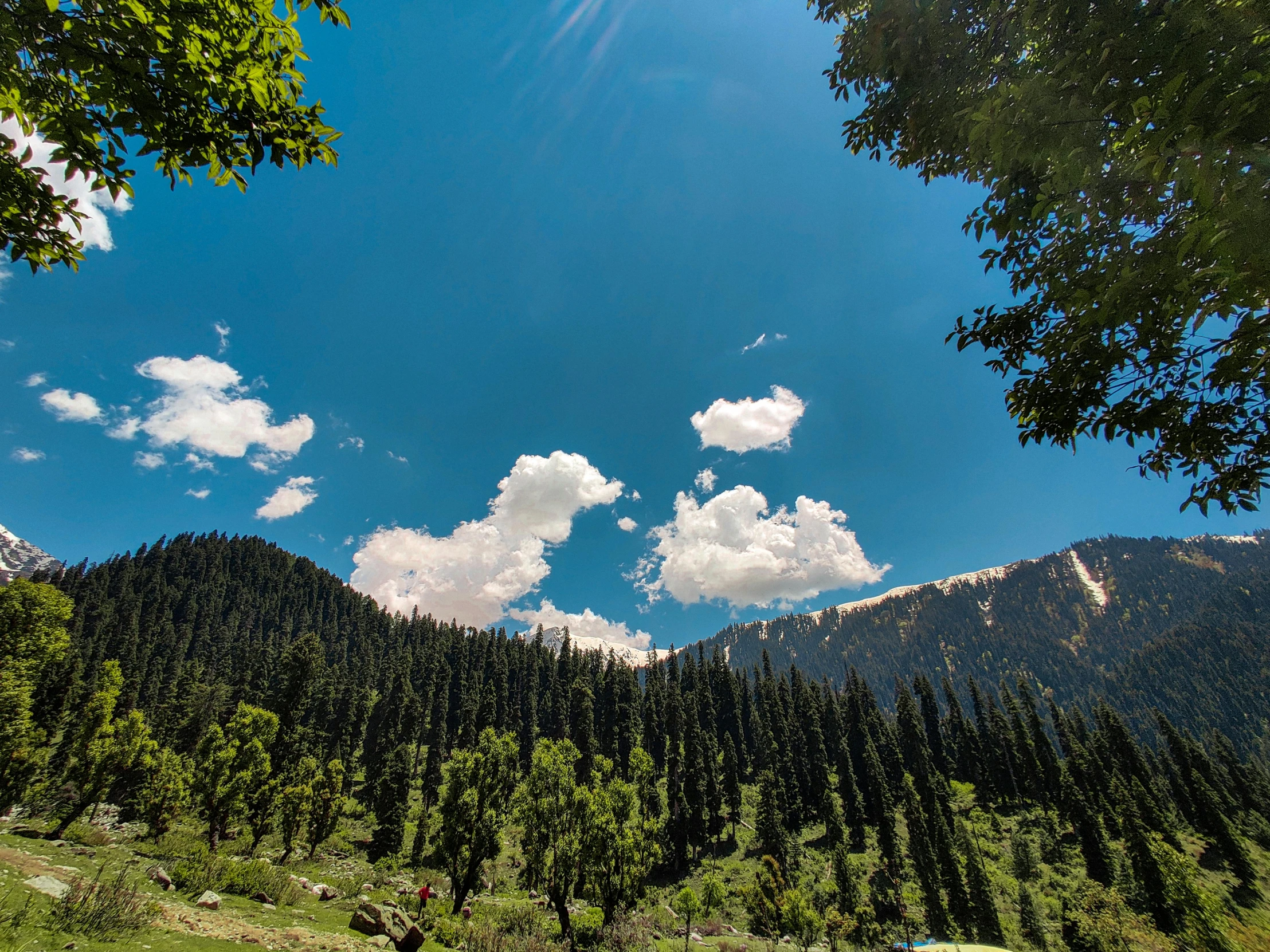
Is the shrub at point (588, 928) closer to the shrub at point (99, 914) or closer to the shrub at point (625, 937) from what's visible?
the shrub at point (625, 937)

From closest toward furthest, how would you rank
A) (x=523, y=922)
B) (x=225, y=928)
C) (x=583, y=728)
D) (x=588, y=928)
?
(x=225, y=928), (x=523, y=922), (x=588, y=928), (x=583, y=728)

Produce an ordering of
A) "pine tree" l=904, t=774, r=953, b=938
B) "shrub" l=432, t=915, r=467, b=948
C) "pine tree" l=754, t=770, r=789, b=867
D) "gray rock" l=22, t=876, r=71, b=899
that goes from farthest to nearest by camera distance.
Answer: "pine tree" l=754, t=770, r=789, b=867, "pine tree" l=904, t=774, r=953, b=938, "shrub" l=432, t=915, r=467, b=948, "gray rock" l=22, t=876, r=71, b=899

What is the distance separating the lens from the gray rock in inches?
585

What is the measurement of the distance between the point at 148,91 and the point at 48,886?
25.6 meters

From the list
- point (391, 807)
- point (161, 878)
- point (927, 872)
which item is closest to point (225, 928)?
point (161, 878)

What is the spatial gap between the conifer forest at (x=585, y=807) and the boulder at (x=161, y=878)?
0.28 m

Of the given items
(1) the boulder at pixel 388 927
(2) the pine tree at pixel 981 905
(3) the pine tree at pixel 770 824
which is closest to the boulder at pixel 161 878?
(1) the boulder at pixel 388 927

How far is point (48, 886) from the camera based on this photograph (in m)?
15.7

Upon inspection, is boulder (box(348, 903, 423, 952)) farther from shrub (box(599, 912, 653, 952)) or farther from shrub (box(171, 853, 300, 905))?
shrub (box(599, 912, 653, 952))

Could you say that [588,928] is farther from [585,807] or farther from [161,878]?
[161,878]

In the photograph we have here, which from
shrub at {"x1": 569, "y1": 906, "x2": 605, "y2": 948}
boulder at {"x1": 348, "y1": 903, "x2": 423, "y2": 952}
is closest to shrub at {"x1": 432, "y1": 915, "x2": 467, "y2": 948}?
boulder at {"x1": 348, "y1": 903, "x2": 423, "y2": 952}

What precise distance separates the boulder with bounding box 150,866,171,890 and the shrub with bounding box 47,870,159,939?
33.9 feet

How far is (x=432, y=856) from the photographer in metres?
51.1

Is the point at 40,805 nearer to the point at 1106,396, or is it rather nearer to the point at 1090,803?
the point at 1106,396
